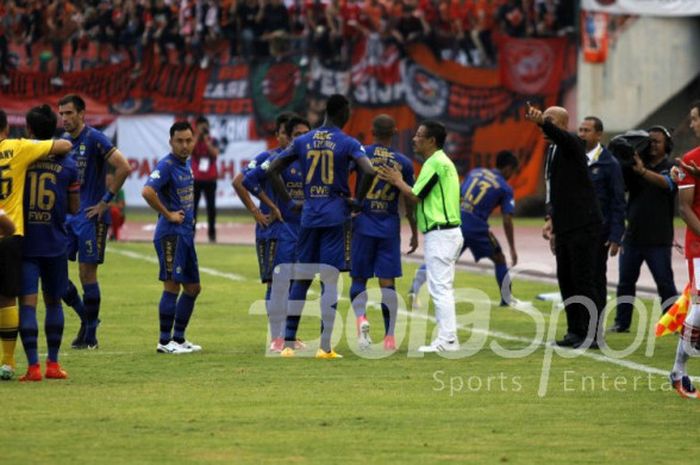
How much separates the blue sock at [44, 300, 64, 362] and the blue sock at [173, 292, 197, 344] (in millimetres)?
2128

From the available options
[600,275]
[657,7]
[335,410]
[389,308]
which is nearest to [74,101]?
[389,308]

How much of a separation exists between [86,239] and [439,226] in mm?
3261

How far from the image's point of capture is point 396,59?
43250mm

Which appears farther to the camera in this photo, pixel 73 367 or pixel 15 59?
pixel 15 59

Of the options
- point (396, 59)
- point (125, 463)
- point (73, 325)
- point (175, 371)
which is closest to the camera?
point (125, 463)

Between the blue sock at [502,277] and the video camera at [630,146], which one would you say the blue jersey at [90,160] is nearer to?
the video camera at [630,146]

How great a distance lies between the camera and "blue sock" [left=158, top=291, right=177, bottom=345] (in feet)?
47.0

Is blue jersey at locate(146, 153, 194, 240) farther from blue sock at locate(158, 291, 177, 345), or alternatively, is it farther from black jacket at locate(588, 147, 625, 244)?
black jacket at locate(588, 147, 625, 244)

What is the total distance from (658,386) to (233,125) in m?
32.4

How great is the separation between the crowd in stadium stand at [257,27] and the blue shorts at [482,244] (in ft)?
77.1

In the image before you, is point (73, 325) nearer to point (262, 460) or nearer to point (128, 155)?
point (262, 460)

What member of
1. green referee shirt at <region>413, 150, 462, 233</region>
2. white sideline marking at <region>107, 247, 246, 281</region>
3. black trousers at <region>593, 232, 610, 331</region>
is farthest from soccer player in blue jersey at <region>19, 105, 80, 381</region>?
white sideline marking at <region>107, 247, 246, 281</region>

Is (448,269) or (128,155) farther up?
(448,269)

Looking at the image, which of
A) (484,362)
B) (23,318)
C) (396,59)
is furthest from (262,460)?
(396,59)
